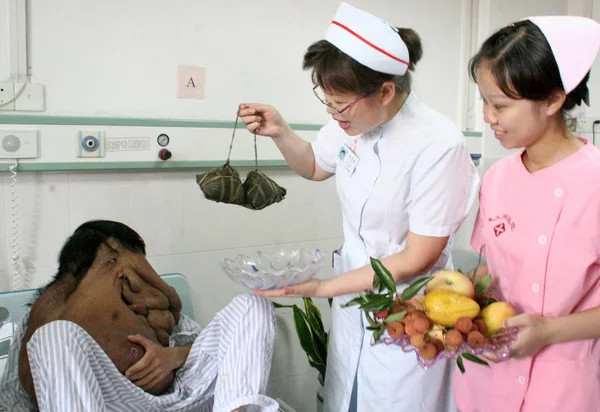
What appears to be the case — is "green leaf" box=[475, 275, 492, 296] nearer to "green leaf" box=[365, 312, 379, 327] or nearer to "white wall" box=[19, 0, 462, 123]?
"green leaf" box=[365, 312, 379, 327]

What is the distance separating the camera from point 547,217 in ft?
3.67

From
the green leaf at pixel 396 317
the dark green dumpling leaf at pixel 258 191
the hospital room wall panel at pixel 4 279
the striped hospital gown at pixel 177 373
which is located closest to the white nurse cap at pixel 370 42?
the dark green dumpling leaf at pixel 258 191

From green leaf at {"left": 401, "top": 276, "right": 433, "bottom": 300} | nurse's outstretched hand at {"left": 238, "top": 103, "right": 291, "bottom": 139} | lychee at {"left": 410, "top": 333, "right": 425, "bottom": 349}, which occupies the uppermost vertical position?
nurse's outstretched hand at {"left": 238, "top": 103, "right": 291, "bottom": 139}

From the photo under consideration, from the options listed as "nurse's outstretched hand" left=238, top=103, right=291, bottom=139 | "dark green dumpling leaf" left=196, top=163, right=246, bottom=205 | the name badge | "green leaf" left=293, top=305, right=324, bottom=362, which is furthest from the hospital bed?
the name badge

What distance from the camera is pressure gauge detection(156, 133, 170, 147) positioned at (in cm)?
203

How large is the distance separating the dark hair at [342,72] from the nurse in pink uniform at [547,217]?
0.26 meters

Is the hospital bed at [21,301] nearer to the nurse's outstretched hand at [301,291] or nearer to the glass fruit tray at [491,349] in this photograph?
the nurse's outstretched hand at [301,291]

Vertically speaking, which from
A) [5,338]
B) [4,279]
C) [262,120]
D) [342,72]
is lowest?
[5,338]

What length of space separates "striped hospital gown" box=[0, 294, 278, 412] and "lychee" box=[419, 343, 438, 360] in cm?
61

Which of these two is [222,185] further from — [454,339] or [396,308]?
[454,339]

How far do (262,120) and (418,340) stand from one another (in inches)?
36.2

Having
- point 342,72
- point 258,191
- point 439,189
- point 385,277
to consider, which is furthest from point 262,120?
point 385,277

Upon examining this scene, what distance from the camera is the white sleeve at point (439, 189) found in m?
1.39

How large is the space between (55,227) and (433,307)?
1423 mm
